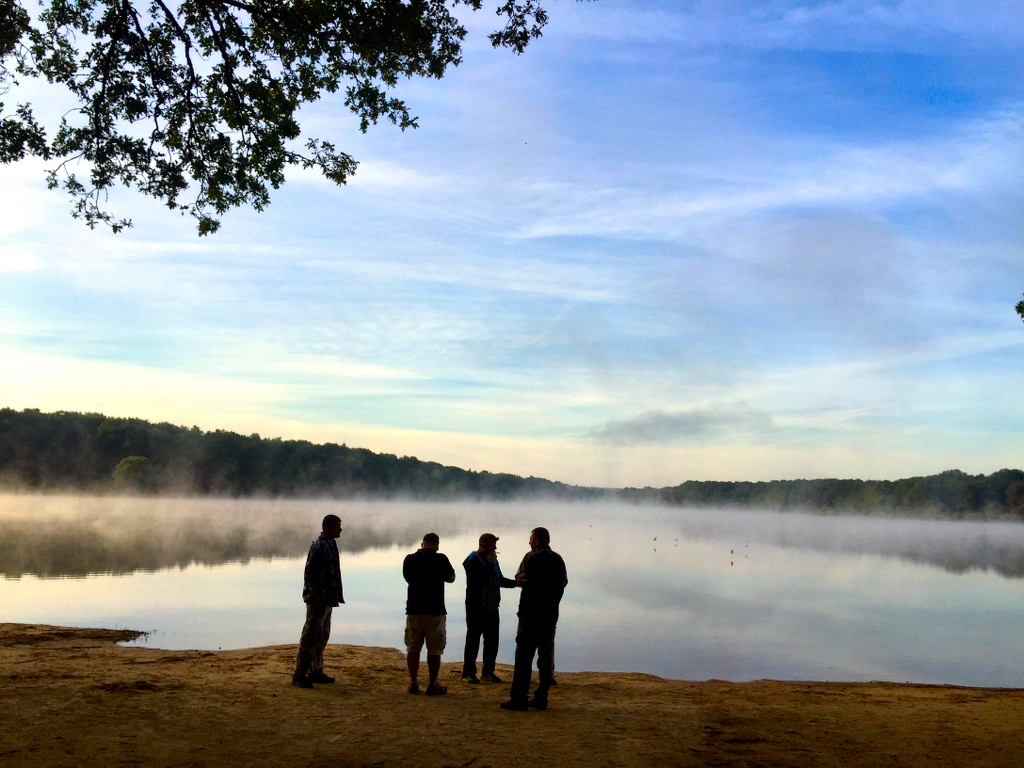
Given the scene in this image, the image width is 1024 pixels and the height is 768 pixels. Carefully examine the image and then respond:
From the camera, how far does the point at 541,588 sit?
28.2ft

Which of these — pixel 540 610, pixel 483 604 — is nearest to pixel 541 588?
pixel 540 610

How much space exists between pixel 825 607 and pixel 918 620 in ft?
8.73

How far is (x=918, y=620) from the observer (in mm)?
21297

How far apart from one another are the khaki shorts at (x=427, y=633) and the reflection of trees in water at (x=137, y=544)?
696 inches

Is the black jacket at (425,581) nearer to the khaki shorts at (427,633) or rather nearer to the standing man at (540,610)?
the khaki shorts at (427,633)

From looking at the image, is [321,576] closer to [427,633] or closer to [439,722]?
[427,633]

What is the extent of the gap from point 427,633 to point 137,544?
2897 centimetres

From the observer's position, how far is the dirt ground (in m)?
6.53

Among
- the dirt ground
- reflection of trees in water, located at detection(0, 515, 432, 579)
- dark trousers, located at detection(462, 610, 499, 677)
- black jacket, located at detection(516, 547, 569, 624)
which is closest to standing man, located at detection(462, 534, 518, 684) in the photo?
dark trousers, located at detection(462, 610, 499, 677)

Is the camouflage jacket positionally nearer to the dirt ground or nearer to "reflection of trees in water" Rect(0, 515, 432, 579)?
the dirt ground

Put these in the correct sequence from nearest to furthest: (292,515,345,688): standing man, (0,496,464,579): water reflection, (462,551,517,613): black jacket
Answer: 1. (292,515,345,688): standing man
2. (462,551,517,613): black jacket
3. (0,496,464,579): water reflection

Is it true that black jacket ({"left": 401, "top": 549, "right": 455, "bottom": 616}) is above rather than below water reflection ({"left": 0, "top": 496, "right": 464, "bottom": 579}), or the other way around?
above

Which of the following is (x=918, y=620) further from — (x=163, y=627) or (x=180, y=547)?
(x=180, y=547)

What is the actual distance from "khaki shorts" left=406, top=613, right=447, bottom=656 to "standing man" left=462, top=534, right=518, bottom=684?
664mm
